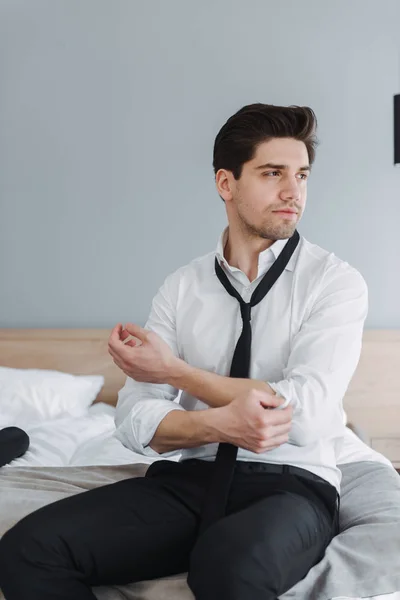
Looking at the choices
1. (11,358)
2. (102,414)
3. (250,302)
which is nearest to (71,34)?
(11,358)

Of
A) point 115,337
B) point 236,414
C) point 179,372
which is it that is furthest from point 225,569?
point 115,337

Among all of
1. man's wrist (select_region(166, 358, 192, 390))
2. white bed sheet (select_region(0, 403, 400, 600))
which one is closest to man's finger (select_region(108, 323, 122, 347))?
man's wrist (select_region(166, 358, 192, 390))

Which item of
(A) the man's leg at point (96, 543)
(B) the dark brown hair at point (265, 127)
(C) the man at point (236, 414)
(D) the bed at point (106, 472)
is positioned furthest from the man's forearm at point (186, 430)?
(B) the dark brown hair at point (265, 127)

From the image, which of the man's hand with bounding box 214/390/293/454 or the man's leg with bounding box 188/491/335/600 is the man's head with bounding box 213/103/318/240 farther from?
the man's leg with bounding box 188/491/335/600

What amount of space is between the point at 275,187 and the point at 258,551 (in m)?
0.88

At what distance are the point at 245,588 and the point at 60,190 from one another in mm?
2372

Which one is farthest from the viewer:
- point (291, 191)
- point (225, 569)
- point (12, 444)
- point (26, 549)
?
point (12, 444)

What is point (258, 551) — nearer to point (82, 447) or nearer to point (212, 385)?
point (212, 385)

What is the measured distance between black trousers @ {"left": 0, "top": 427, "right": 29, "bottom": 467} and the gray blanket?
71 millimetres

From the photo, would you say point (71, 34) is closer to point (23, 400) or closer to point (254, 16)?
point (254, 16)

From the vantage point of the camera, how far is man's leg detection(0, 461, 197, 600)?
50.3 inches

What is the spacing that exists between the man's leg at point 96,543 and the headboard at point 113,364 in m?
1.61

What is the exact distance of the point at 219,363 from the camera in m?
1.70

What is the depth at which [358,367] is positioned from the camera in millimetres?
3020
